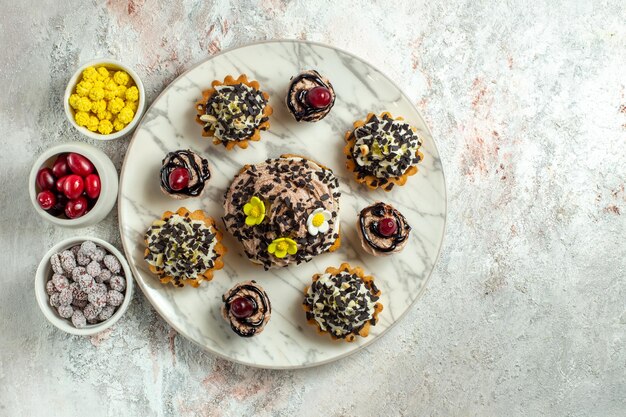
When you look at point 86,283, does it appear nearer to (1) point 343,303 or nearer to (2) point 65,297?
(2) point 65,297

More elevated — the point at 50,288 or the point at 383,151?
the point at 383,151

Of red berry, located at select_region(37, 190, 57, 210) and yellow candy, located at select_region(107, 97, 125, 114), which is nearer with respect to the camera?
red berry, located at select_region(37, 190, 57, 210)

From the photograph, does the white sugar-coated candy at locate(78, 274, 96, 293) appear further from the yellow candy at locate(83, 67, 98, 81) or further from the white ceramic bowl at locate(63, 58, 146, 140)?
the yellow candy at locate(83, 67, 98, 81)

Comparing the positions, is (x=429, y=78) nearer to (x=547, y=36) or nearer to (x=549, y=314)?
(x=547, y=36)

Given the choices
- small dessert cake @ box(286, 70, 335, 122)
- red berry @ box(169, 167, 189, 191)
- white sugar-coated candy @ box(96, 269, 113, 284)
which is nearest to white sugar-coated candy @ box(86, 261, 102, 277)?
white sugar-coated candy @ box(96, 269, 113, 284)

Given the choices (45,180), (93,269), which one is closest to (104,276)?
(93,269)
